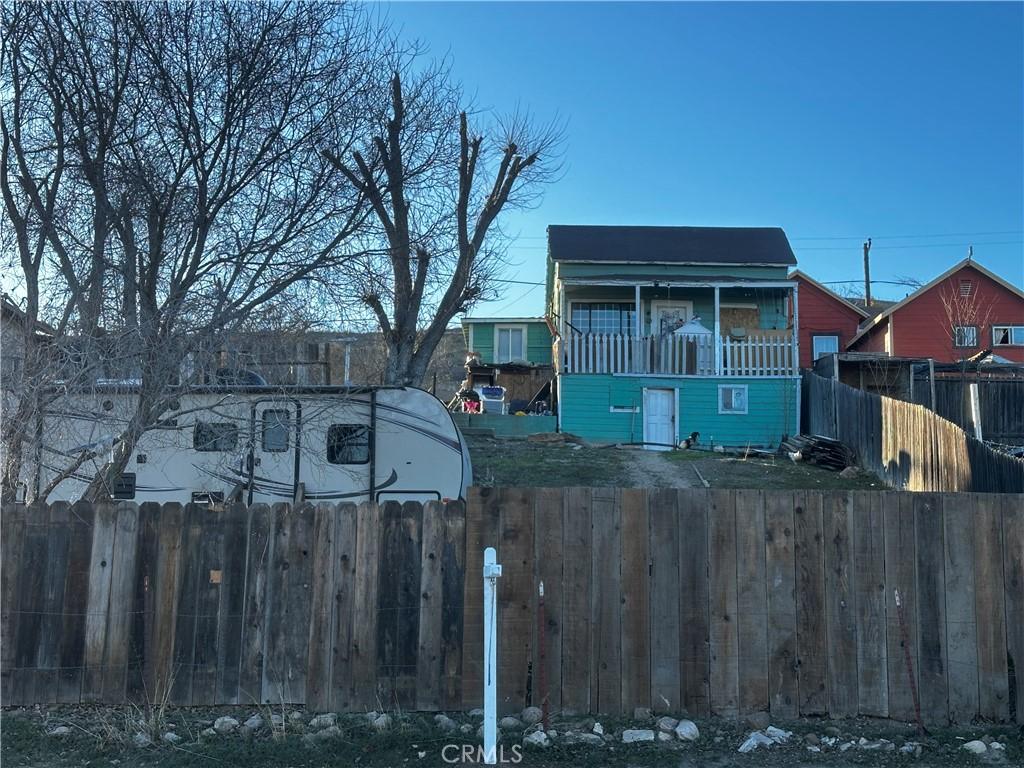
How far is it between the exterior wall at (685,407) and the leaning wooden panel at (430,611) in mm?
16862

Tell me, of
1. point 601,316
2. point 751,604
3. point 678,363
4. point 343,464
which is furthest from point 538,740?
point 601,316

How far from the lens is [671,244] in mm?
26906

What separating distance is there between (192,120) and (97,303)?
2.18 meters

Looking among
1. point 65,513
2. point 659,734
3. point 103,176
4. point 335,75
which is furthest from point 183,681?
point 335,75

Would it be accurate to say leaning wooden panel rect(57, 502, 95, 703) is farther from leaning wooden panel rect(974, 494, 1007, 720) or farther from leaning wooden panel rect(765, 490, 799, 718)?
leaning wooden panel rect(974, 494, 1007, 720)

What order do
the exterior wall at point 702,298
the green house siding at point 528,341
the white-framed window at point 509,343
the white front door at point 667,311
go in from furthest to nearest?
the white-framed window at point 509,343 < the green house siding at point 528,341 < the white front door at point 667,311 < the exterior wall at point 702,298

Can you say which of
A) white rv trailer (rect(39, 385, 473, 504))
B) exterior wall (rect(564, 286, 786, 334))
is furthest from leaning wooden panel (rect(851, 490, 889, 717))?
exterior wall (rect(564, 286, 786, 334))

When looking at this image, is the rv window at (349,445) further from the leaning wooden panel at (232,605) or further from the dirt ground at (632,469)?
the leaning wooden panel at (232,605)

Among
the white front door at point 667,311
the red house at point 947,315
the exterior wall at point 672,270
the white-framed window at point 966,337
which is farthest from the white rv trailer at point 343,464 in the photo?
the red house at point 947,315

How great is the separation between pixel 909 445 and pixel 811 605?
9.08 meters

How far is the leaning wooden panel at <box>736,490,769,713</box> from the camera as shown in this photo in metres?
5.89

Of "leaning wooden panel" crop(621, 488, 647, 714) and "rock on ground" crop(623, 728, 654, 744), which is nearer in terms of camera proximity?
"rock on ground" crop(623, 728, 654, 744)

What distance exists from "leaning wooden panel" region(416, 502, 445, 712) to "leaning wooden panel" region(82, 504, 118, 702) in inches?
87.3

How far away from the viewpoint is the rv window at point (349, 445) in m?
12.1
